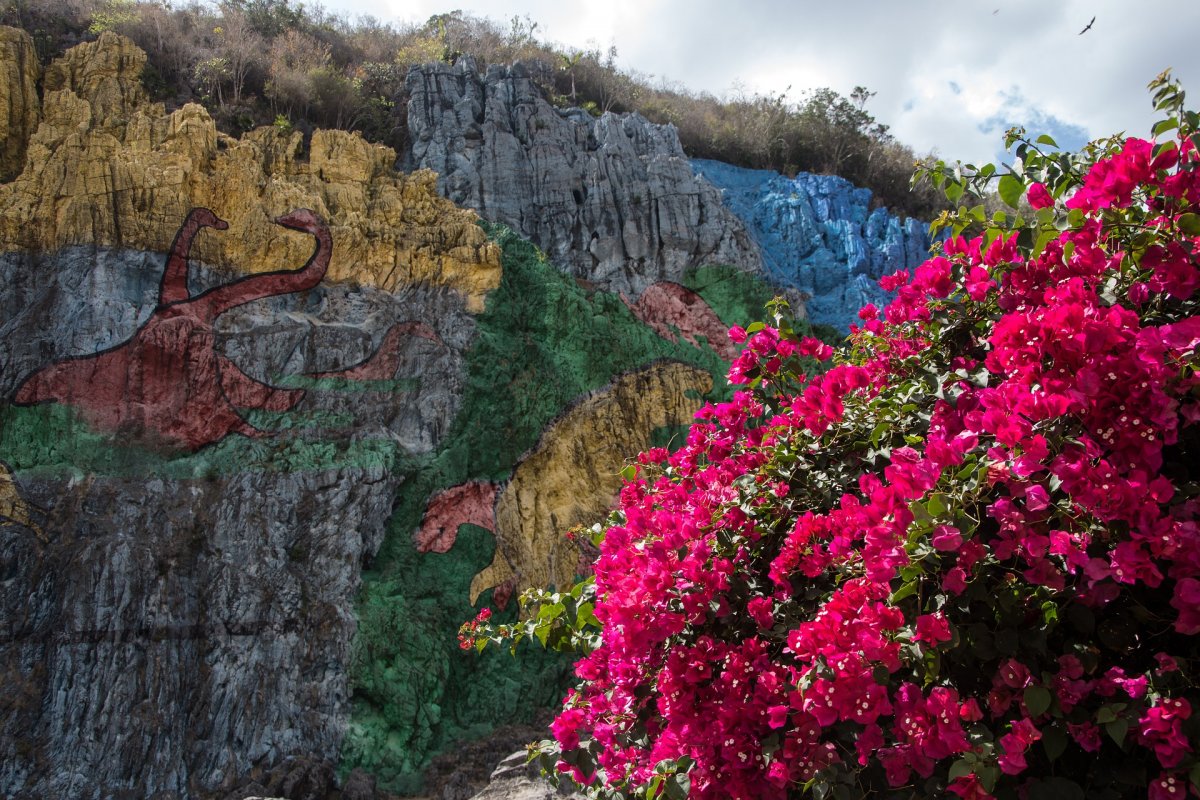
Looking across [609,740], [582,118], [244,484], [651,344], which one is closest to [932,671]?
[609,740]

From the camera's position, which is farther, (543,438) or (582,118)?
(582,118)

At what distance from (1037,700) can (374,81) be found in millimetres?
9946

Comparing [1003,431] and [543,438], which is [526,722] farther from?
[1003,431]

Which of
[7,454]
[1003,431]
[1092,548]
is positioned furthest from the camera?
[7,454]

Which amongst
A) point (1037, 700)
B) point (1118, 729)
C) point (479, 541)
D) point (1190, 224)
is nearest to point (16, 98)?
point (479, 541)

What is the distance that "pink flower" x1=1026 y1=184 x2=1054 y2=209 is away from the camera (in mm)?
1810

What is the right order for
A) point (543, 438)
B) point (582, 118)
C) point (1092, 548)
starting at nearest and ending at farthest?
point (1092, 548) < point (543, 438) < point (582, 118)

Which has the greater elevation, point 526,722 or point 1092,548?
point 1092,548

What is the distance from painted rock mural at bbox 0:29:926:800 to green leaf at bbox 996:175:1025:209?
500 cm

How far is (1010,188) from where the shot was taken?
1.90 meters

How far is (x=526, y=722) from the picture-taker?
20.8ft

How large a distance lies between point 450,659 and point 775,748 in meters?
5.04

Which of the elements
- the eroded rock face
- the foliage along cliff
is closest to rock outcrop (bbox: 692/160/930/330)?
the eroded rock face

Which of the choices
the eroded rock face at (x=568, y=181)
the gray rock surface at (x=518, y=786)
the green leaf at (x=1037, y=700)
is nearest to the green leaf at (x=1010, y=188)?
the green leaf at (x=1037, y=700)
